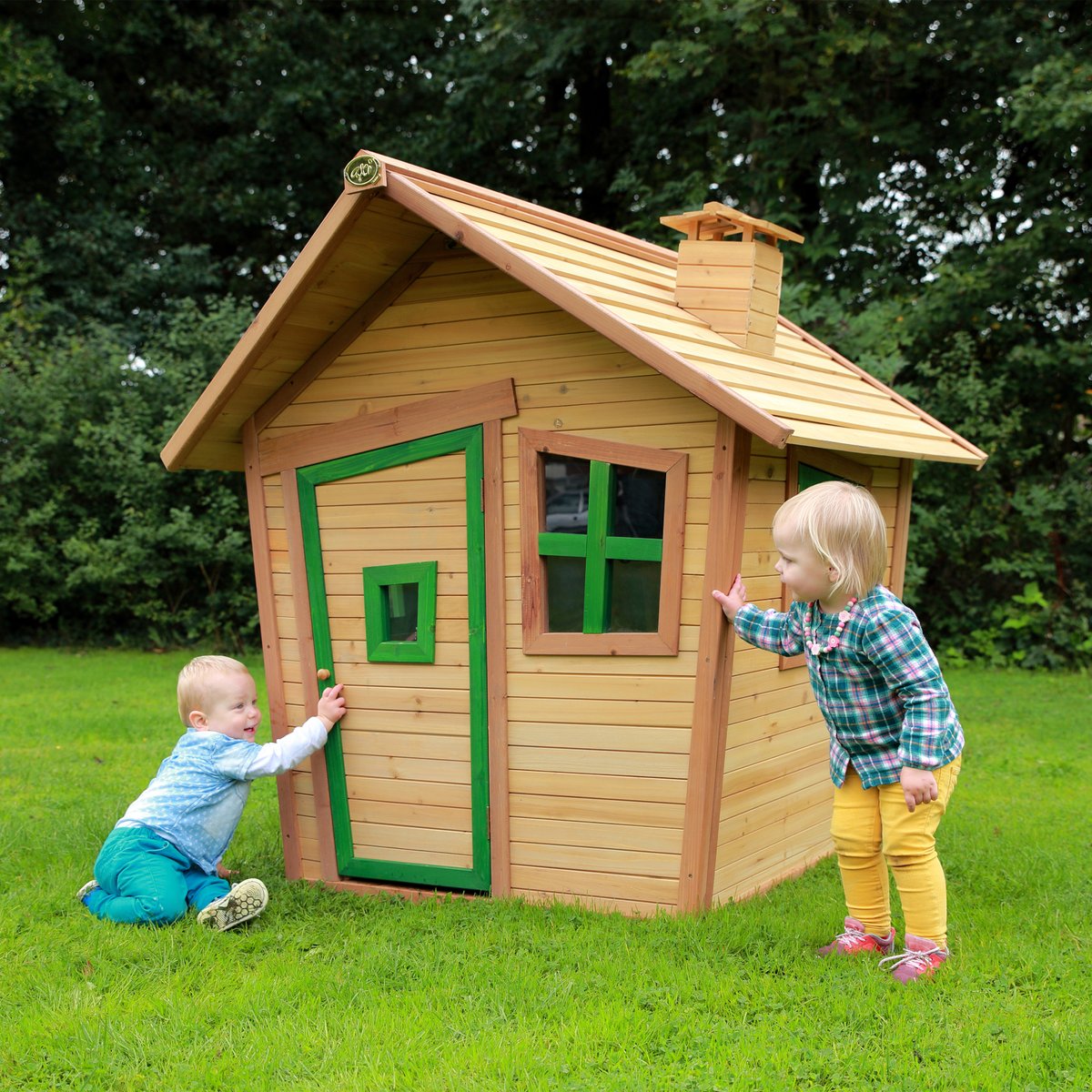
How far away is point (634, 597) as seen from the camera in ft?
15.2

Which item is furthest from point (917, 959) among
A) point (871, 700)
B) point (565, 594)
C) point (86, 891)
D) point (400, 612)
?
point (86, 891)

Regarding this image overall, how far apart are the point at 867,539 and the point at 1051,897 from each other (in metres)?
2.21

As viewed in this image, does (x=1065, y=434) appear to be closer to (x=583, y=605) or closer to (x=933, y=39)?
(x=933, y=39)

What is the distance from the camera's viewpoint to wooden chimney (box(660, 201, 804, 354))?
5.19 meters

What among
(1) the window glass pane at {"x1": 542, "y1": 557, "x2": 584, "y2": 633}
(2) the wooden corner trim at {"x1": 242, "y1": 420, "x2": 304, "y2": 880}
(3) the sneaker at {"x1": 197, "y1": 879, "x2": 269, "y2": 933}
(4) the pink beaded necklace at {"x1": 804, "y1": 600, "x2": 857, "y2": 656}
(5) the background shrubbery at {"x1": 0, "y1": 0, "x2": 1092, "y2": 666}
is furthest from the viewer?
(5) the background shrubbery at {"x1": 0, "y1": 0, "x2": 1092, "y2": 666}

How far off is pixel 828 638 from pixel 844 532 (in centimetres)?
38

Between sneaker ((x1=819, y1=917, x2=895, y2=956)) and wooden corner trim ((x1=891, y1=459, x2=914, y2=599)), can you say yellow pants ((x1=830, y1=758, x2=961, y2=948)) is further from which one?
wooden corner trim ((x1=891, y1=459, x2=914, y2=599))

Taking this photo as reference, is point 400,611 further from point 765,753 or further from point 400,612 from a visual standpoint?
point 765,753

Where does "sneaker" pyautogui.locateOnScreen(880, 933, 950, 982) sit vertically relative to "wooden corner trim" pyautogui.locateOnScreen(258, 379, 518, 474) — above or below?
below

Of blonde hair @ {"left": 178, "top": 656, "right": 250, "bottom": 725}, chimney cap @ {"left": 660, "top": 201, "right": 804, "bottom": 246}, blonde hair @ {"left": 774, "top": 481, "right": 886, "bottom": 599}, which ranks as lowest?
blonde hair @ {"left": 178, "top": 656, "right": 250, "bottom": 725}

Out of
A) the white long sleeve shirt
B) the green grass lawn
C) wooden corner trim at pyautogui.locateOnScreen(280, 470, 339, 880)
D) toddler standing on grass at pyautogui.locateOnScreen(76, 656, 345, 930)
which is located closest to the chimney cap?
wooden corner trim at pyautogui.locateOnScreen(280, 470, 339, 880)

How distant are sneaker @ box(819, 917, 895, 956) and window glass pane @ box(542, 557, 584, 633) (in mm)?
1511

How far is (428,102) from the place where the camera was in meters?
17.7

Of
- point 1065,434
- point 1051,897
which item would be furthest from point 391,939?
point 1065,434
